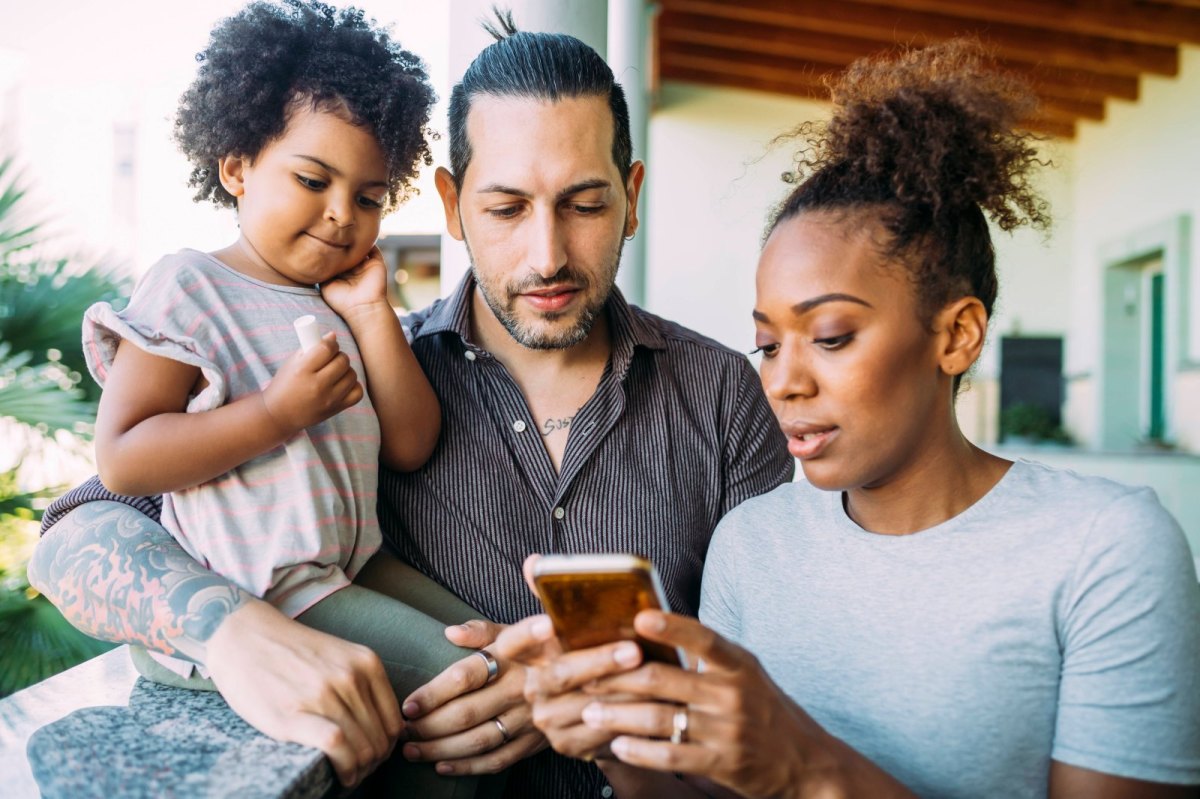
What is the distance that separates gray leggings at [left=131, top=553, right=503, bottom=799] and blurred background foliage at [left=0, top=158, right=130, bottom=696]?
203 cm

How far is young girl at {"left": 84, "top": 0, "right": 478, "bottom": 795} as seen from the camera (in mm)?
1665

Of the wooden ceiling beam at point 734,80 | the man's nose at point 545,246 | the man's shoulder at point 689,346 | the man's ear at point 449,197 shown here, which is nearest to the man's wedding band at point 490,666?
the man's nose at point 545,246

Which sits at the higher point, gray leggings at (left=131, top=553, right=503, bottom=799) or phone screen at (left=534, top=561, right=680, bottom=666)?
phone screen at (left=534, top=561, right=680, bottom=666)

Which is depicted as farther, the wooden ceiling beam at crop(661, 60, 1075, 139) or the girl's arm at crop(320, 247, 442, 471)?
the wooden ceiling beam at crop(661, 60, 1075, 139)

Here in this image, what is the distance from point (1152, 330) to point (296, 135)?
10675mm

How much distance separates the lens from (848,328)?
1.62 m

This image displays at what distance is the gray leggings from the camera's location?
173 centimetres

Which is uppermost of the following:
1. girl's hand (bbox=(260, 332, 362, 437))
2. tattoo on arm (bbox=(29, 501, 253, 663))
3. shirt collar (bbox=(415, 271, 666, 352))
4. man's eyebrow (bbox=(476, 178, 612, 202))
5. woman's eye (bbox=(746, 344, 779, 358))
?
man's eyebrow (bbox=(476, 178, 612, 202))

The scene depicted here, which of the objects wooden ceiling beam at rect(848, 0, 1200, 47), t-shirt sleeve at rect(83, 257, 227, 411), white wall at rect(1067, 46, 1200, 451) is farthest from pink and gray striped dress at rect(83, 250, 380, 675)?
white wall at rect(1067, 46, 1200, 451)

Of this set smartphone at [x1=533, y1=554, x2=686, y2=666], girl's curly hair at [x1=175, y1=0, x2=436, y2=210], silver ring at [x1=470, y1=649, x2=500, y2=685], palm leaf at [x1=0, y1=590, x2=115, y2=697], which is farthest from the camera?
palm leaf at [x1=0, y1=590, x2=115, y2=697]

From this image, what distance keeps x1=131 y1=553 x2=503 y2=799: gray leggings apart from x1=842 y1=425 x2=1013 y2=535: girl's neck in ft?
2.43

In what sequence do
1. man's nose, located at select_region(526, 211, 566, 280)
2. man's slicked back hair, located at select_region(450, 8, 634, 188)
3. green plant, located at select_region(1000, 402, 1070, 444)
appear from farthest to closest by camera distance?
green plant, located at select_region(1000, 402, 1070, 444), man's slicked back hair, located at select_region(450, 8, 634, 188), man's nose, located at select_region(526, 211, 566, 280)

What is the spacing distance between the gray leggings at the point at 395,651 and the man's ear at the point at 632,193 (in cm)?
101

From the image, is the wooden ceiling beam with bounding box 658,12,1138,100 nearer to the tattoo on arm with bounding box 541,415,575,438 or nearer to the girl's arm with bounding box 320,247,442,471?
the tattoo on arm with bounding box 541,415,575,438
